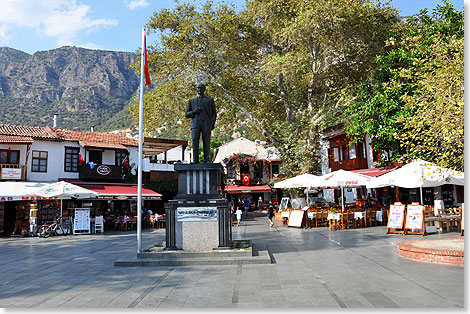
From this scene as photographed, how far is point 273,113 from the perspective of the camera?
89.6 feet

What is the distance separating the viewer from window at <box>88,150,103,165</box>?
24.4m

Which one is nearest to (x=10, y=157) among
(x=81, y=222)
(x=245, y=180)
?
(x=81, y=222)

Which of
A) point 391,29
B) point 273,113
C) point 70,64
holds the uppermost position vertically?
point 70,64

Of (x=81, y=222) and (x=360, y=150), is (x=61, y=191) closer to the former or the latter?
(x=81, y=222)

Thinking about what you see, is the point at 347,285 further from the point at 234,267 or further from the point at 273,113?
the point at 273,113

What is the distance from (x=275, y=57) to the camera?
1938 cm

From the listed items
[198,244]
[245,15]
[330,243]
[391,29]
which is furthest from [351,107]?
[198,244]

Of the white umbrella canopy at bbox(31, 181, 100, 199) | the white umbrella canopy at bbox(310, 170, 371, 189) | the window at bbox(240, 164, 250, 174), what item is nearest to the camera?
the white umbrella canopy at bbox(310, 170, 371, 189)

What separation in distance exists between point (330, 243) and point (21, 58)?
146 meters

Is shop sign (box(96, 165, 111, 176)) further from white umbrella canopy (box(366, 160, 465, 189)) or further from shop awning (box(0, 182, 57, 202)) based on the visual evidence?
white umbrella canopy (box(366, 160, 465, 189))

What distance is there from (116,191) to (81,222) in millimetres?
3626

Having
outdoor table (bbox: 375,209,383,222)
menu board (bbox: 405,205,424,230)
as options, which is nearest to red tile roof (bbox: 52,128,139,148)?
outdoor table (bbox: 375,209,383,222)

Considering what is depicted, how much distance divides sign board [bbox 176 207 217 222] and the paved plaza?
148 centimetres

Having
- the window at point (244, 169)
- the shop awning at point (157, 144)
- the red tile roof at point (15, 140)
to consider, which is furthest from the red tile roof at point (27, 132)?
the window at point (244, 169)
